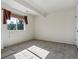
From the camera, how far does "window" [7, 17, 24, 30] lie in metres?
4.19

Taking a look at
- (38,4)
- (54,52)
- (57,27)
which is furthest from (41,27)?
(54,52)

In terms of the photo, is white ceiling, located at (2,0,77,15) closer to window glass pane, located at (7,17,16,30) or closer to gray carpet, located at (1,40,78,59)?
window glass pane, located at (7,17,16,30)

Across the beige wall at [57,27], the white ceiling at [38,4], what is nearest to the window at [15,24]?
the white ceiling at [38,4]

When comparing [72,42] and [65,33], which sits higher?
[65,33]

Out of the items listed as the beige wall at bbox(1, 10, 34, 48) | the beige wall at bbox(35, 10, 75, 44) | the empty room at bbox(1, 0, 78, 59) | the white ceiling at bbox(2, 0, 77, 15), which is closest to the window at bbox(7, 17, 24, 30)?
the empty room at bbox(1, 0, 78, 59)

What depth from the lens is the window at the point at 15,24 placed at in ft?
13.8

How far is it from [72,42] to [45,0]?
3214mm

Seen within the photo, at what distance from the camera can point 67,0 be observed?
309cm

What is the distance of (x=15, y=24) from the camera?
4.61m

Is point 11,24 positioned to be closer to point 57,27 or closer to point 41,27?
point 41,27

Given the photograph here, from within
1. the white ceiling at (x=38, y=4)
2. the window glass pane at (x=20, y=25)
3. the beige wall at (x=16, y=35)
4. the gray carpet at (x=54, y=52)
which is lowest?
the gray carpet at (x=54, y=52)

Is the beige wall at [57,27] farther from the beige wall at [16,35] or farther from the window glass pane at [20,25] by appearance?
the window glass pane at [20,25]

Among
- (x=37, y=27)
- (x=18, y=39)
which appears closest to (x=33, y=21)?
(x=37, y=27)

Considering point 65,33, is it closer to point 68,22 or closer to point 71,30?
point 71,30
